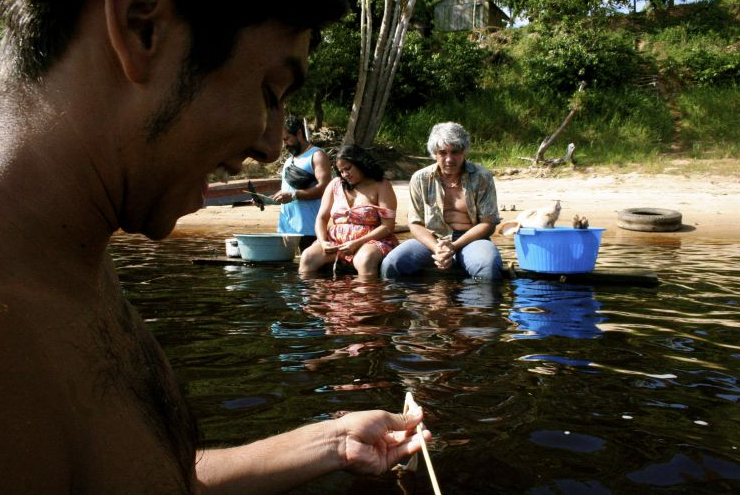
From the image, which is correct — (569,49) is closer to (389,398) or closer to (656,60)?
(656,60)

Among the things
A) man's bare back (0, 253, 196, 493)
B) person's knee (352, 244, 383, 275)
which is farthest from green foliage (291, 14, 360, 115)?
man's bare back (0, 253, 196, 493)

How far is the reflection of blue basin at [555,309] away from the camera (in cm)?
491

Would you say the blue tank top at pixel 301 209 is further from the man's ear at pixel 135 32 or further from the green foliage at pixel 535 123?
the green foliage at pixel 535 123

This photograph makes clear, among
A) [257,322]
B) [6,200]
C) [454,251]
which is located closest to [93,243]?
[6,200]

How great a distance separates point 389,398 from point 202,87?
248 centimetres

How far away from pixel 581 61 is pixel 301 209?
1459cm

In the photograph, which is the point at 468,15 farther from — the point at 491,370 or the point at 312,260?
the point at 491,370

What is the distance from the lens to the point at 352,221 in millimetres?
7750

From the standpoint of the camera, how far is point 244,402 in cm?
335

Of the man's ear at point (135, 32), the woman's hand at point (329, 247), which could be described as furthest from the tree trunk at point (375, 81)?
the man's ear at point (135, 32)

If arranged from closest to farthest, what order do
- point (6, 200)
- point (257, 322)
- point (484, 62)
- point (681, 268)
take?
point (6, 200) → point (257, 322) → point (681, 268) → point (484, 62)

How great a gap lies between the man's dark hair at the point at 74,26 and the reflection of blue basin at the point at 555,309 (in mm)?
3885

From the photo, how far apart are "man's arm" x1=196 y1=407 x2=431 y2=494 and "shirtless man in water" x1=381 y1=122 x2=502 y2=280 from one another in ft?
16.0

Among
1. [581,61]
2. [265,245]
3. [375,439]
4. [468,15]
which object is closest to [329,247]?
[265,245]
